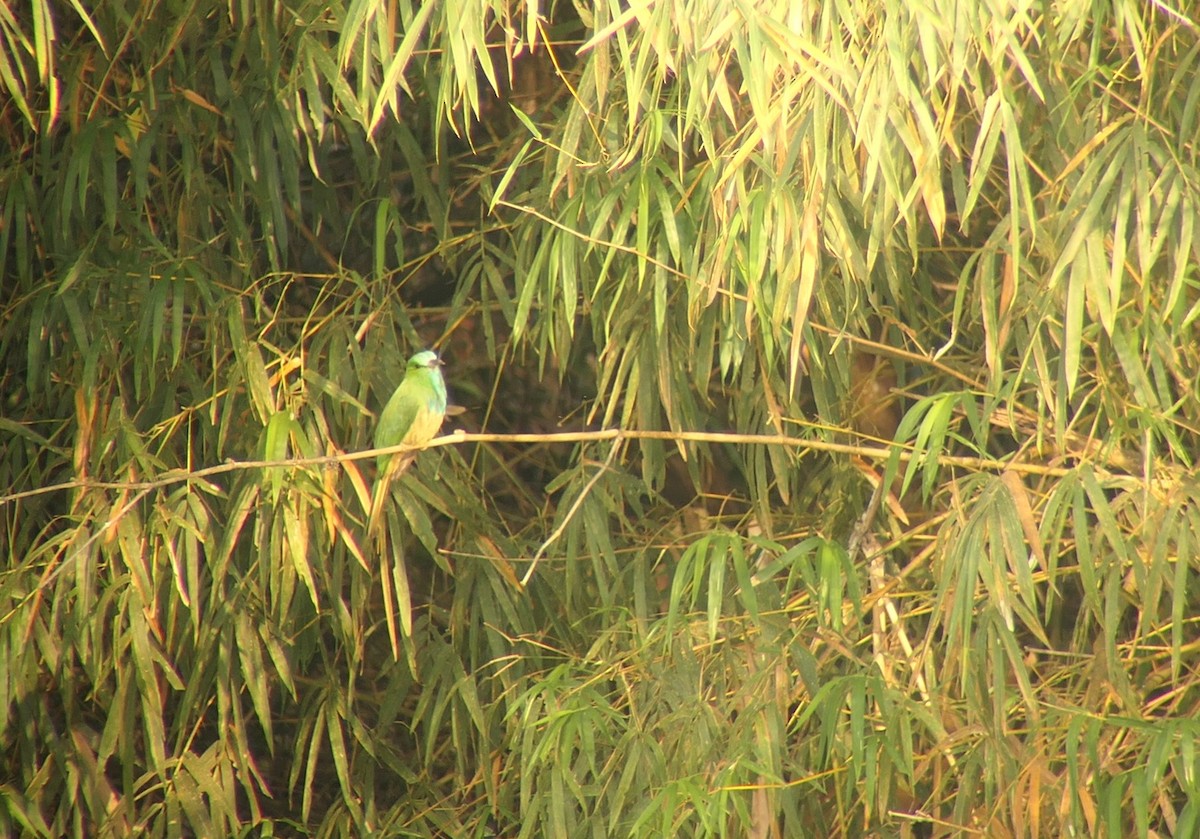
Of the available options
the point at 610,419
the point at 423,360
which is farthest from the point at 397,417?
the point at 610,419

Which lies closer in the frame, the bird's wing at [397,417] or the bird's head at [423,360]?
the bird's wing at [397,417]

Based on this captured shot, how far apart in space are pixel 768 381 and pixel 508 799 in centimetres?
99

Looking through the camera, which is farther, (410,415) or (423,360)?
(423,360)

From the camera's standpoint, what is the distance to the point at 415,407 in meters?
2.86

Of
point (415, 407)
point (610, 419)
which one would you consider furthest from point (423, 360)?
point (610, 419)

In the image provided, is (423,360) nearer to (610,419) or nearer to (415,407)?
(415,407)

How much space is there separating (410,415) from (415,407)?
0.02 metres

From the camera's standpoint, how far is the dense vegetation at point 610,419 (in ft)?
6.95

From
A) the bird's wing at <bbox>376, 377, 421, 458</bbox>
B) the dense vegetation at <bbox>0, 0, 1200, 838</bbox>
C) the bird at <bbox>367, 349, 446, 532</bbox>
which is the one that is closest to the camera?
the dense vegetation at <bbox>0, 0, 1200, 838</bbox>

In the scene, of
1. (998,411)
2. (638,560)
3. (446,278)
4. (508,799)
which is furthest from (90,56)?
(998,411)

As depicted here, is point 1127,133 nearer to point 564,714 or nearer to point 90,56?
point 564,714

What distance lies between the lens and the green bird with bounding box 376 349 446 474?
2.81 meters

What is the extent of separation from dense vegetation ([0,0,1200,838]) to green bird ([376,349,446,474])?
5 centimetres

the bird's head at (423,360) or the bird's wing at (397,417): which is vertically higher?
the bird's head at (423,360)
